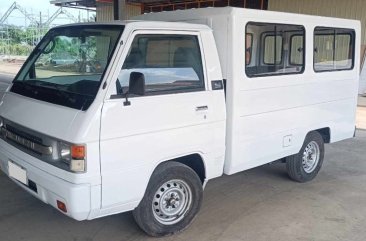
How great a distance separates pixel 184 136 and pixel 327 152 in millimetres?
4259

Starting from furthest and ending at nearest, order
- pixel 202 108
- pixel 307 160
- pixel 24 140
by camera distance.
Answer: pixel 307 160 < pixel 202 108 < pixel 24 140

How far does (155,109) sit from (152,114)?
0.17ft

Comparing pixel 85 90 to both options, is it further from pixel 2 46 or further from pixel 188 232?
pixel 2 46

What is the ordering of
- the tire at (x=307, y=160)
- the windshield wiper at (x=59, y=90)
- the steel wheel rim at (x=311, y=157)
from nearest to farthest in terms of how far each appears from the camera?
the windshield wiper at (x=59, y=90)
the tire at (x=307, y=160)
the steel wheel rim at (x=311, y=157)

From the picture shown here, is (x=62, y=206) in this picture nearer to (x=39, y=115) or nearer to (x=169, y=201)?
(x=39, y=115)

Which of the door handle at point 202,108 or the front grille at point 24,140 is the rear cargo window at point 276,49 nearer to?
the door handle at point 202,108

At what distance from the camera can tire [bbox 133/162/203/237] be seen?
3.45m

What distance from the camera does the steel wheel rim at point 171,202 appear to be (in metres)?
3.59

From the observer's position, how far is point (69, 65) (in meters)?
3.73

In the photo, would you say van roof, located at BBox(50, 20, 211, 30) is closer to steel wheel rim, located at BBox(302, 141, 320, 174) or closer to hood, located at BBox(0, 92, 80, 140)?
hood, located at BBox(0, 92, 80, 140)

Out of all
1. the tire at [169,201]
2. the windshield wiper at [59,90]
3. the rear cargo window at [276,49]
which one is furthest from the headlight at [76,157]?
the rear cargo window at [276,49]

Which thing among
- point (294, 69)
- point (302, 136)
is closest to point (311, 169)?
point (302, 136)

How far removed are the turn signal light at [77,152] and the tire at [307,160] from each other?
2997 mm

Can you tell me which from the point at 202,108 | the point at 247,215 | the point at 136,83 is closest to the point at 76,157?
the point at 136,83
